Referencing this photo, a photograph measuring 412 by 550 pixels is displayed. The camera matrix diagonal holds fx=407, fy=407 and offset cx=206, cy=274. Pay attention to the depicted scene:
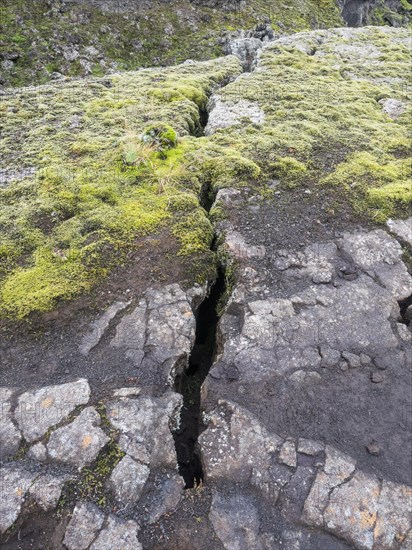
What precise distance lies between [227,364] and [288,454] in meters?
1.36

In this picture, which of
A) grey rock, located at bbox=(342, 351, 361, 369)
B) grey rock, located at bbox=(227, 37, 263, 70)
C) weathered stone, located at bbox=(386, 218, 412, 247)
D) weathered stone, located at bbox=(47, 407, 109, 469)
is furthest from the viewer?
grey rock, located at bbox=(227, 37, 263, 70)

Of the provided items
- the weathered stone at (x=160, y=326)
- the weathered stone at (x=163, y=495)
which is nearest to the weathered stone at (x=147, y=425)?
the weathered stone at (x=163, y=495)

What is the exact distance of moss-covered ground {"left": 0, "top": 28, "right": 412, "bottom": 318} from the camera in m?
6.88

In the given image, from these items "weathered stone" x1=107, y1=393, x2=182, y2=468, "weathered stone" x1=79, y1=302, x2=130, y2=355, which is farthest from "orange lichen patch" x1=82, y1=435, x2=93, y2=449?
"weathered stone" x1=79, y1=302, x2=130, y2=355

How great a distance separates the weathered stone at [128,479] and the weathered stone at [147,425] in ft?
0.29

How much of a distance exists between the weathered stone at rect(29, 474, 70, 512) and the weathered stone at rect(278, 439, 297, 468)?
238cm

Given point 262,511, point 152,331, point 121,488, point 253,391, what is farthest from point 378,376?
point 121,488

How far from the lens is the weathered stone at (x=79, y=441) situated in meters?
4.54

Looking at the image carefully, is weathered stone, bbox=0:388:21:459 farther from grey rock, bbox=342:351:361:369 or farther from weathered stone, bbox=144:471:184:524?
grey rock, bbox=342:351:361:369

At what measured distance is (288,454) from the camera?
4.66 metres

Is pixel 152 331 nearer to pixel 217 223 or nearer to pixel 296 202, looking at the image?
pixel 217 223

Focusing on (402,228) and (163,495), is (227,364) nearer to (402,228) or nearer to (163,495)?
(163,495)

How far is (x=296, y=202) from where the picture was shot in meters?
7.85

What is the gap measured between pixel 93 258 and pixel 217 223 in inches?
89.3
